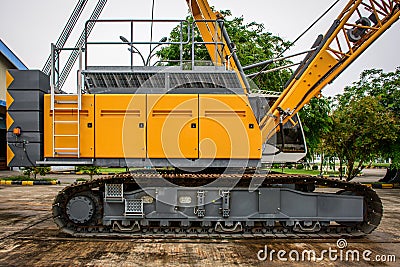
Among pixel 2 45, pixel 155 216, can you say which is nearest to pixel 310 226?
pixel 155 216

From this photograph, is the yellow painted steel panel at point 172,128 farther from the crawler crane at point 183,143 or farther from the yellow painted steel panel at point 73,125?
the yellow painted steel panel at point 73,125

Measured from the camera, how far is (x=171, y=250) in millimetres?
7266

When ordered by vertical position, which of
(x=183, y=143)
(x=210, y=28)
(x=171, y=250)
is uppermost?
(x=210, y=28)

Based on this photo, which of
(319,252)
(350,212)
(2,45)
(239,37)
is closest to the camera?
(319,252)

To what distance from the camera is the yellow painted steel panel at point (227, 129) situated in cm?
774

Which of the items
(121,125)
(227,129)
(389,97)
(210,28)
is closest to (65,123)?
(121,125)

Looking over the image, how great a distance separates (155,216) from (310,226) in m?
3.53

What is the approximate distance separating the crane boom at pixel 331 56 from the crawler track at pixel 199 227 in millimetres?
1386

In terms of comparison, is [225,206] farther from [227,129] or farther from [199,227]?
[227,129]

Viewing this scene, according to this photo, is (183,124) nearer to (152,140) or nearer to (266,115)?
(152,140)

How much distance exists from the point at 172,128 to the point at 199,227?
237cm

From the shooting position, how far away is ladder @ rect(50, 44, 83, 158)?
25.5ft

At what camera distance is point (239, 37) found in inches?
741

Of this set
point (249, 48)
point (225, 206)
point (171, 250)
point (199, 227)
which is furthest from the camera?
point (249, 48)
